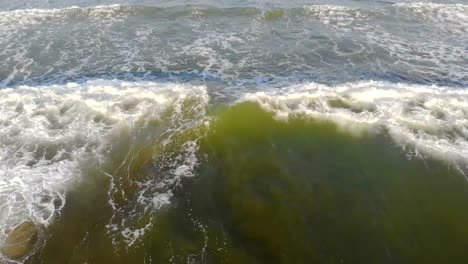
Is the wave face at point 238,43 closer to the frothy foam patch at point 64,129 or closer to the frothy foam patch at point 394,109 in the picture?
the frothy foam patch at point 394,109

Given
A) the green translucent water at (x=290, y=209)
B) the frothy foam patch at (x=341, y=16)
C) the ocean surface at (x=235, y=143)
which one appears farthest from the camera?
the frothy foam patch at (x=341, y=16)

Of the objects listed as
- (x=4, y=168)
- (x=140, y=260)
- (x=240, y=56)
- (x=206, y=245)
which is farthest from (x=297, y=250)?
(x=240, y=56)

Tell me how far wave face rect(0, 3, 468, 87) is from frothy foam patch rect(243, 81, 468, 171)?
122 cm

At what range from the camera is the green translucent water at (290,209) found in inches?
336

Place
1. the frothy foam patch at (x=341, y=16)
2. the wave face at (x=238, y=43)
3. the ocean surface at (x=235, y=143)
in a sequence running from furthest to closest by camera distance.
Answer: the frothy foam patch at (x=341, y=16)
the wave face at (x=238, y=43)
the ocean surface at (x=235, y=143)

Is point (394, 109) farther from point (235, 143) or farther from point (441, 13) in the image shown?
point (441, 13)

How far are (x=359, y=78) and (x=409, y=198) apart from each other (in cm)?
669

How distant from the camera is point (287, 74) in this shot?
15.9 m

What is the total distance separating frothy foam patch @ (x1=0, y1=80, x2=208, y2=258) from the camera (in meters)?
9.85

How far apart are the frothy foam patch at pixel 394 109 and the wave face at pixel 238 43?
122 cm

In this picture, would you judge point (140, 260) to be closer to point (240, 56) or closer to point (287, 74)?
point (287, 74)

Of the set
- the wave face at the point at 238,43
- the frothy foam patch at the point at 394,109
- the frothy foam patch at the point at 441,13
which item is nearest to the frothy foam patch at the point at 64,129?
the wave face at the point at 238,43

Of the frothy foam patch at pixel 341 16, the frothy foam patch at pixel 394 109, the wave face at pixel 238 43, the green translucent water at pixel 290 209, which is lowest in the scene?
the green translucent water at pixel 290 209

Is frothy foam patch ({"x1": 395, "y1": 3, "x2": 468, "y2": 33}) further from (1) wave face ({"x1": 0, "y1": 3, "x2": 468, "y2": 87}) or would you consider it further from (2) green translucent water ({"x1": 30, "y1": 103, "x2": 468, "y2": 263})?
(2) green translucent water ({"x1": 30, "y1": 103, "x2": 468, "y2": 263})
